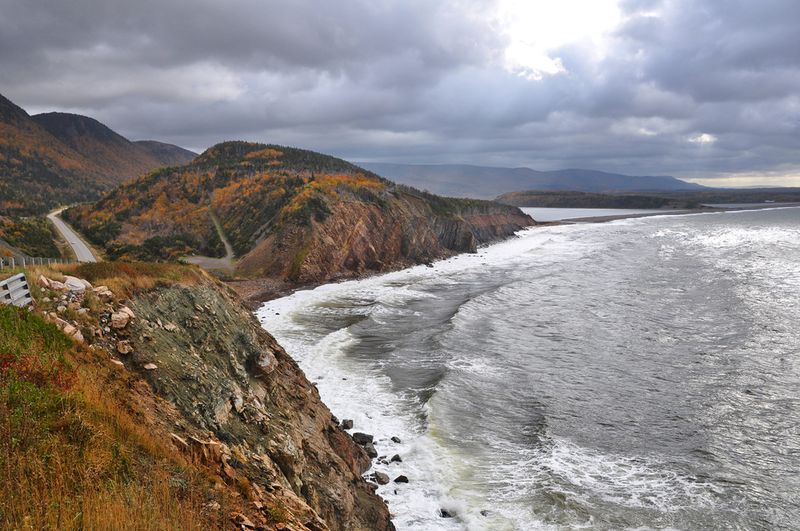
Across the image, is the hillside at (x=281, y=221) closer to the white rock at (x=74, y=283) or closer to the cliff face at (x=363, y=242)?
the cliff face at (x=363, y=242)

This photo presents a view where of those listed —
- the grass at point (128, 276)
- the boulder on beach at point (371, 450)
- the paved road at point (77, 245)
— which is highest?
the grass at point (128, 276)

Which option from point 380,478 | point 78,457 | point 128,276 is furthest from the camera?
point 380,478

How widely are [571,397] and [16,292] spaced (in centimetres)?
2325

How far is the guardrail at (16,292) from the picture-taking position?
11.4 meters

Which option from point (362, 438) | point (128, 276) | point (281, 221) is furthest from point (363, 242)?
point (128, 276)

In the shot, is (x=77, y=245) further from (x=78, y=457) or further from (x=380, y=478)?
(x=78, y=457)

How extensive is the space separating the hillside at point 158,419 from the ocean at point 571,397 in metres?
4.49

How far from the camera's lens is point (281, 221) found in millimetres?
67562

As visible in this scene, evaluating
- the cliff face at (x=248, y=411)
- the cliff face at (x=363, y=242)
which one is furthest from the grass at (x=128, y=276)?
the cliff face at (x=363, y=242)

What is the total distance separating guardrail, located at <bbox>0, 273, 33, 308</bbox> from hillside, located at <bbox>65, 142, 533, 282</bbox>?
1802 inches

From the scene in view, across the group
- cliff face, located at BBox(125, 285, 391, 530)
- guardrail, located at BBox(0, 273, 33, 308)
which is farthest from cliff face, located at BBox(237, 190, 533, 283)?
guardrail, located at BBox(0, 273, 33, 308)

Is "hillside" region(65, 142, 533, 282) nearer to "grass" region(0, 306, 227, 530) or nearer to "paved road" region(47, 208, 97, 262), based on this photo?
"paved road" region(47, 208, 97, 262)

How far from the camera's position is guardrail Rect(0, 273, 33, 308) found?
1142 centimetres

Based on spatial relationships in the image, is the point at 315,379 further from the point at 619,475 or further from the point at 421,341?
the point at 619,475
